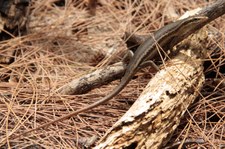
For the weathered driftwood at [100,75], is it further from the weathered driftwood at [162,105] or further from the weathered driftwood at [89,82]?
the weathered driftwood at [162,105]

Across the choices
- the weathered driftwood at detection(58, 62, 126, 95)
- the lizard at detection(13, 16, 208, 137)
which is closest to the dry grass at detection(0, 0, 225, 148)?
the weathered driftwood at detection(58, 62, 126, 95)

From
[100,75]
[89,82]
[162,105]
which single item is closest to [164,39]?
[100,75]

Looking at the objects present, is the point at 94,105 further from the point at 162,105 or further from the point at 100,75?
the point at 162,105

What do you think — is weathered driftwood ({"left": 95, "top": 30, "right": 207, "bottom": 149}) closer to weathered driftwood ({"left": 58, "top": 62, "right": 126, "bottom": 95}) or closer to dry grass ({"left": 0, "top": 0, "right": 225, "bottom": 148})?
dry grass ({"left": 0, "top": 0, "right": 225, "bottom": 148})

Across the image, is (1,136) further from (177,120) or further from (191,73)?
(191,73)

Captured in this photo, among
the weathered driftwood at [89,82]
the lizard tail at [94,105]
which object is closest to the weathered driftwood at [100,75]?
the weathered driftwood at [89,82]

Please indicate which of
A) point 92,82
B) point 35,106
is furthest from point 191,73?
point 35,106
